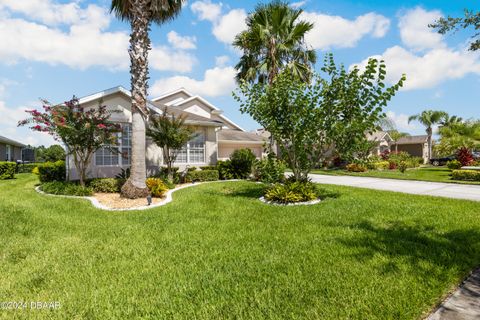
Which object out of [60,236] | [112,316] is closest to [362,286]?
[112,316]

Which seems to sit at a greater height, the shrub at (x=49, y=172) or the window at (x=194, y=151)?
the window at (x=194, y=151)

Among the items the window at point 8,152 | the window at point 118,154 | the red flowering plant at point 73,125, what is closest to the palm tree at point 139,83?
the red flowering plant at point 73,125

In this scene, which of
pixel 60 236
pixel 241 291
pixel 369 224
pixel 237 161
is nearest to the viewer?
pixel 241 291

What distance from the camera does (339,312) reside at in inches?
124

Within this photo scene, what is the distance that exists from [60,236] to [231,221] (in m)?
4.15

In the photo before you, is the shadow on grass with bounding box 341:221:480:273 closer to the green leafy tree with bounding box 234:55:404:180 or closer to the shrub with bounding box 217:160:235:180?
the green leafy tree with bounding box 234:55:404:180

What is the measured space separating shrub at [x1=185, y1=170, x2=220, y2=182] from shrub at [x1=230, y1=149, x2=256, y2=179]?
4.60ft

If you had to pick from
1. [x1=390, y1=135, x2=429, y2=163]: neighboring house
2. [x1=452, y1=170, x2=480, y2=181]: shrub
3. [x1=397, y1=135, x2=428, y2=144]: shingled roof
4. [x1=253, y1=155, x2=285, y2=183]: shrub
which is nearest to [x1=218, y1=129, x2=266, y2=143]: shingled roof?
[x1=253, y1=155, x2=285, y2=183]: shrub

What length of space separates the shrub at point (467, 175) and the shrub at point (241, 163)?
13471 mm

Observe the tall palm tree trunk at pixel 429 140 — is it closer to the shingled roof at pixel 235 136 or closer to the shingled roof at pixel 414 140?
the shingled roof at pixel 414 140

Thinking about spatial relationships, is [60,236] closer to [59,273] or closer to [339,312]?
[59,273]

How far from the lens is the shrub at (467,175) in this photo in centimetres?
1675

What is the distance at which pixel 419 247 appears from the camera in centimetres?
510

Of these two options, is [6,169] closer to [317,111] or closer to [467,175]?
[317,111]
